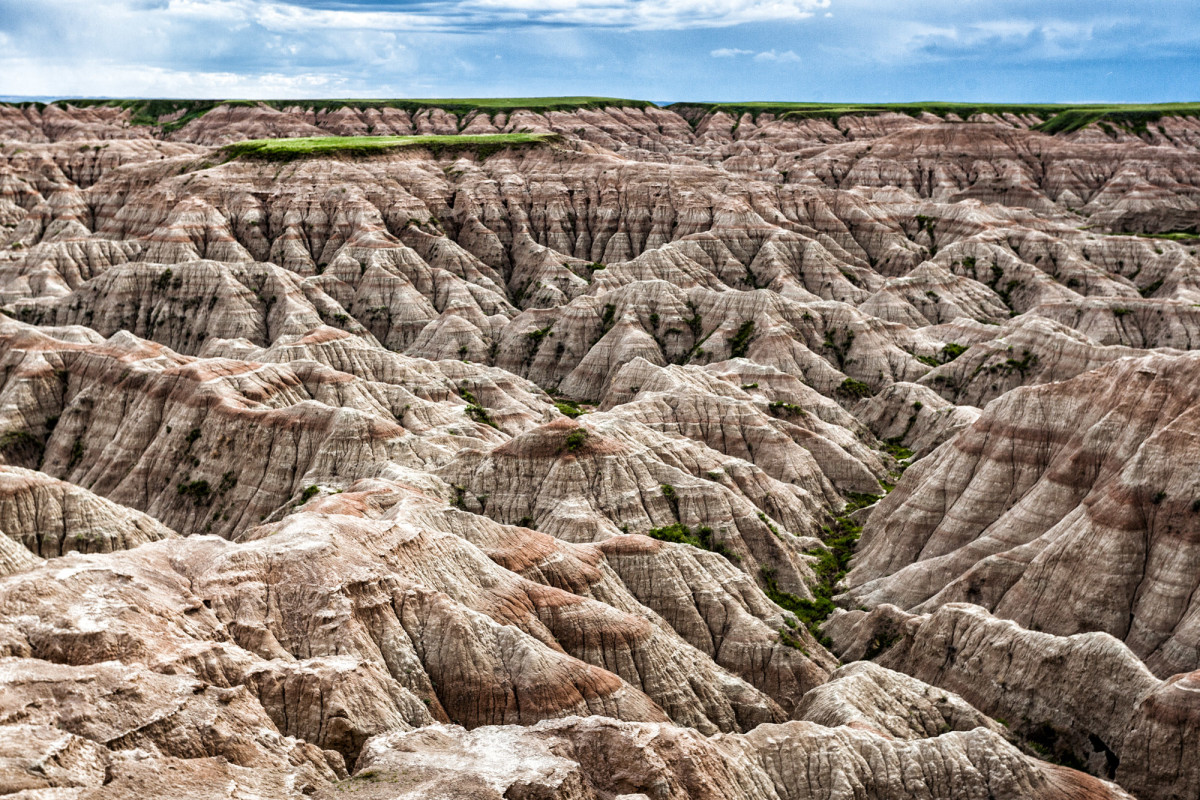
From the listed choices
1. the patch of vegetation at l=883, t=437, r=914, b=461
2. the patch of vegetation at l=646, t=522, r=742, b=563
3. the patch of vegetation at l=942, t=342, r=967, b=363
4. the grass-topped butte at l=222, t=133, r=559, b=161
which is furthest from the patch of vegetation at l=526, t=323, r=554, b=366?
the grass-topped butte at l=222, t=133, r=559, b=161

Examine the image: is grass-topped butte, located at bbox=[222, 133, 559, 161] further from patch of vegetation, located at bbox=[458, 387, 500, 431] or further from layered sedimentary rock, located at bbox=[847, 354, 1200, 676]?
layered sedimentary rock, located at bbox=[847, 354, 1200, 676]

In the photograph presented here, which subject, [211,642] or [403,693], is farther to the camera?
[403,693]

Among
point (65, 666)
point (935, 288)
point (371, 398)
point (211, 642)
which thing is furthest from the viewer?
point (935, 288)

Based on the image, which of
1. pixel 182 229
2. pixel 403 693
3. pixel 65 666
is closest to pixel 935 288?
pixel 182 229

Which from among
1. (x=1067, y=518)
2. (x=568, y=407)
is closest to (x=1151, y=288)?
(x=568, y=407)

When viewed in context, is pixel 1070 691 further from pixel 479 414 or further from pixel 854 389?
pixel 854 389

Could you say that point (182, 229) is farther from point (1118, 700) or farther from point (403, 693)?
point (1118, 700)
